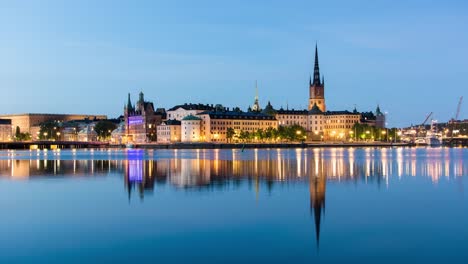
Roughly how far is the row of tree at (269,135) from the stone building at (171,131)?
12196mm

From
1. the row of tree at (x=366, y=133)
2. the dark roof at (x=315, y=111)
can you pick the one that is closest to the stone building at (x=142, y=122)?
the dark roof at (x=315, y=111)

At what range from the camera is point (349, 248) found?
45.3 feet

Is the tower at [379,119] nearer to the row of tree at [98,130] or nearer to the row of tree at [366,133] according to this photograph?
the row of tree at [366,133]

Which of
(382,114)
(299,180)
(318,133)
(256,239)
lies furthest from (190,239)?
(382,114)

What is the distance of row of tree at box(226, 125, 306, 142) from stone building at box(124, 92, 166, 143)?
24.2m

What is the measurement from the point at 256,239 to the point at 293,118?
16144 centimetres

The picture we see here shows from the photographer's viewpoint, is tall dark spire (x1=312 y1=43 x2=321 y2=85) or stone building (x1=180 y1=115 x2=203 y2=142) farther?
tall dark spire (x1=312 y1=43 x2=321 y2=85)

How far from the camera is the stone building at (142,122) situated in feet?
539

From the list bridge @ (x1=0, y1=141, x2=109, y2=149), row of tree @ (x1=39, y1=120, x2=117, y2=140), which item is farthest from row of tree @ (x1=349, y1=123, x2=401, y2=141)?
row of tree @ (x1=39, y1=120, x2=117, y2=140)

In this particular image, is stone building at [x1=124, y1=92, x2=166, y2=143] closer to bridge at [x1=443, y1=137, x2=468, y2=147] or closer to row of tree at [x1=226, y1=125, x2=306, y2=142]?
row of tree at [x1=226, y1=125, x2=306, y2=142]

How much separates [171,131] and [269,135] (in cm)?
2499

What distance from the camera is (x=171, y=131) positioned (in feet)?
504

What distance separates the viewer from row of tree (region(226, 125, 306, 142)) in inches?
5694

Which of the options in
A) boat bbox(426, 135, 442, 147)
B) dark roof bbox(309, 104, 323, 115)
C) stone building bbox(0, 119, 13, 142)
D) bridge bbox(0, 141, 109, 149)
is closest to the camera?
bridge bbox(0, 141, 109, 149)
